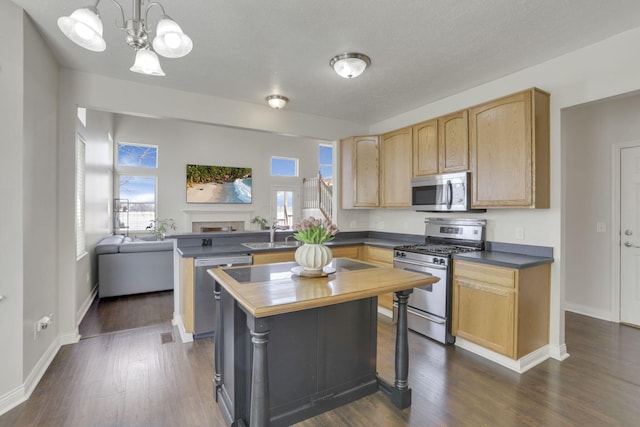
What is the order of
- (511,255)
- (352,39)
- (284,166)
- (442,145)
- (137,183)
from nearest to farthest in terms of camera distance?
(352,39) < (511,255) < (442,145) < (137,183) < (284,166)

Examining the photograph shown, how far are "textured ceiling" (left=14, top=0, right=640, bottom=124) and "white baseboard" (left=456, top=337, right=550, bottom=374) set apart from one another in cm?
259

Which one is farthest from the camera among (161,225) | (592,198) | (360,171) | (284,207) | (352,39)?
(284,207)

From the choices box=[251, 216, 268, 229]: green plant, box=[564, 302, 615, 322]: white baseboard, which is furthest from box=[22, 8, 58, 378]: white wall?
box=[564, 302, 615, 322]: white baseboard

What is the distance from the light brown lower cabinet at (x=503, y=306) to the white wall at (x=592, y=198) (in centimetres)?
164

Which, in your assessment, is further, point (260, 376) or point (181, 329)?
point (181, 329)

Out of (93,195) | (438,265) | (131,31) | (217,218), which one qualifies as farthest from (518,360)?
(217,218)

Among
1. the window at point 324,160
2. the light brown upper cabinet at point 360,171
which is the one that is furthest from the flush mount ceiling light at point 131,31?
the window at point 324,160

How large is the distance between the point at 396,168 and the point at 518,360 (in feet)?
8.03

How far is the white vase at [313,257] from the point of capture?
2004mm

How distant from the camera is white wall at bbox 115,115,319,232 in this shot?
24.4 ft

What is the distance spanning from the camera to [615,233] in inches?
143

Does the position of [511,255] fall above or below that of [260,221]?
below

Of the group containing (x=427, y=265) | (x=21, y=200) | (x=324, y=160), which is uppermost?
(x=324, y=160)

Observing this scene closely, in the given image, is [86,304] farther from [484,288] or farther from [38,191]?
[484,288]
